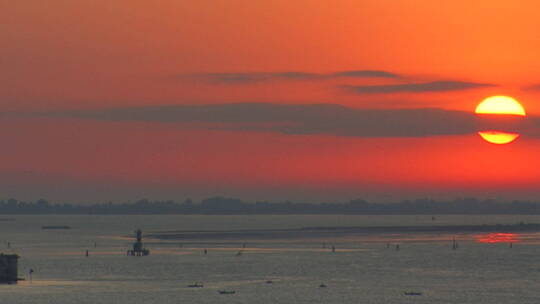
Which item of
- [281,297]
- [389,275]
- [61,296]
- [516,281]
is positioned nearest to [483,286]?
[516,281]

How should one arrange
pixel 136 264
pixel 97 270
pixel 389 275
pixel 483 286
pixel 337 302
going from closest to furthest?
pixel 337 302 < pixel 483 286 < pixel 389 275 < pixel 97 270 < pixel 136 264

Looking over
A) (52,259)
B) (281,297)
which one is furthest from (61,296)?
(52,259)

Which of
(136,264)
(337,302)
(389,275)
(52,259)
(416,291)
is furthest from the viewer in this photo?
(52,259)

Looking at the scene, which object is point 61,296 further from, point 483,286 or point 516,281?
point 516,281

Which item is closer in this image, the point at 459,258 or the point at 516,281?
the point at 516,281

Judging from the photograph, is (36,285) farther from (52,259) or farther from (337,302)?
(52,259)

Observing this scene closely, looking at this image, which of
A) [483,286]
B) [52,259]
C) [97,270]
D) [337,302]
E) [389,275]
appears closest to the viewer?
[337,302]

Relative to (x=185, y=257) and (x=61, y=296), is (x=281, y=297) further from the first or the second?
(x=185, y=257)

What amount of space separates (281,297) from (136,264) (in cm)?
6208

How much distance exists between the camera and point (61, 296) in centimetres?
11269

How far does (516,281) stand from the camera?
136750 millimetres

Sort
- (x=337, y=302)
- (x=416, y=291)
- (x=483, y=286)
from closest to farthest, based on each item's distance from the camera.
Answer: (x=337, y=302)
(x=416, y=291)
(x=483, y=286)

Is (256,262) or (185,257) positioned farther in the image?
(185,257)

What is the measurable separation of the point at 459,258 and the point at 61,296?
98.2 m
